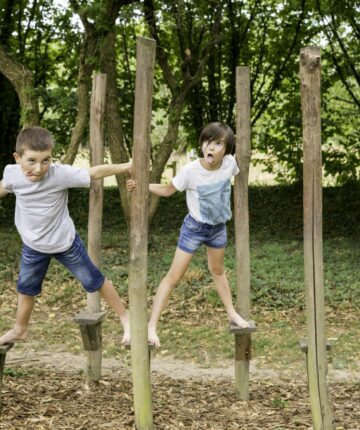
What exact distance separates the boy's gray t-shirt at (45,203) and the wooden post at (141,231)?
46 centimetres

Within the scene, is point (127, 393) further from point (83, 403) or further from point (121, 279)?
point (121, 279)

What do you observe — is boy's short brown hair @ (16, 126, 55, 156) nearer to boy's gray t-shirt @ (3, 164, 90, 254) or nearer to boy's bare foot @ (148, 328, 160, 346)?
boy's gray t-shirt @ (3, 164, 90, 254)

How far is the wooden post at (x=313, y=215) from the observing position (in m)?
4.46

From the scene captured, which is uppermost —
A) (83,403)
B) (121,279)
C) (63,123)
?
(63,123)

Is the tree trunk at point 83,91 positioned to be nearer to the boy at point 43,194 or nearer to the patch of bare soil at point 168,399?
the patch of bare soil at point 168,399

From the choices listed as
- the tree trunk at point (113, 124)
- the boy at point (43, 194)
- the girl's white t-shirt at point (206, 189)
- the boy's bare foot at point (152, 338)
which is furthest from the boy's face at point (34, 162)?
the tree trunk at point (113, 124)

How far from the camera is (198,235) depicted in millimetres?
5027

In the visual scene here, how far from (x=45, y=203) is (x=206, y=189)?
1.12 m

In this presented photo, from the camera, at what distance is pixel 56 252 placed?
4789 millimetres

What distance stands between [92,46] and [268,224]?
17.0 feet

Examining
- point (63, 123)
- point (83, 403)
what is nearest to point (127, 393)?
point (83, 403)

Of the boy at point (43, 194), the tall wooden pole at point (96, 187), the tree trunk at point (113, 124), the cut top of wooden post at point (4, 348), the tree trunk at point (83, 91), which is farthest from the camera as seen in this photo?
the tree trunk at point (113, 124)

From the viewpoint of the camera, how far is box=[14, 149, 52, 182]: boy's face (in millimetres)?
4466

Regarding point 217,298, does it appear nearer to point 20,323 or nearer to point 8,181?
point 20,323
